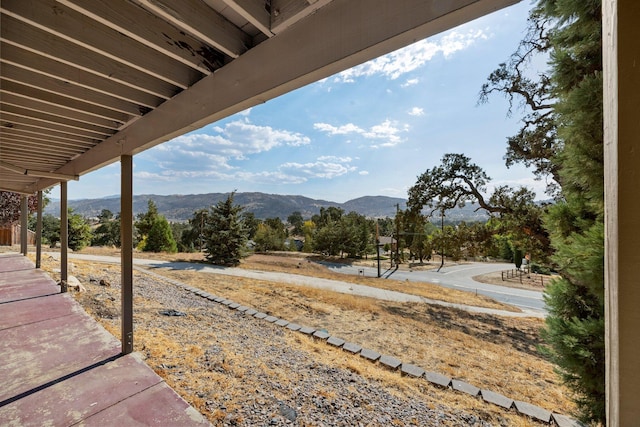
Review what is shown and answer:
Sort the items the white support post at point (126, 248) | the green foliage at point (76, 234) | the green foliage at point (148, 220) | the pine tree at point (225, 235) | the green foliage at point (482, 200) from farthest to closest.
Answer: the green foliage at point (148, 220)
the green foliage at point (76, 234)
the pine tree at point (225, 235)
the green foliage at point (482, 200)
the white support post at point (126, 248)

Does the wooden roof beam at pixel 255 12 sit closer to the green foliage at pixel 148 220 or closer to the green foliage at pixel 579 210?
the green foliage at pixel 579 210

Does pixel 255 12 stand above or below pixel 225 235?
above

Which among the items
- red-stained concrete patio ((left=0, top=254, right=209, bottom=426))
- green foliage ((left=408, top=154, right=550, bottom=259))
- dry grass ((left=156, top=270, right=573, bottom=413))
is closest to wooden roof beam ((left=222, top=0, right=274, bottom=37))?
red-stained concrete patio ((left=0, top=254, right=209, bottom=426))

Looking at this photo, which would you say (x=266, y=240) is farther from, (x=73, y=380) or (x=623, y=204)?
(x=623, y=204)

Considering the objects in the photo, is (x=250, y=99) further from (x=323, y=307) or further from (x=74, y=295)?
(x=323, y=307)

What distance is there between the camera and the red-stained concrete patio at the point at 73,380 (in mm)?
1867

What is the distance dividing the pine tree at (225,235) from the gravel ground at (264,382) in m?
9.94

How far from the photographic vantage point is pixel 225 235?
14.3 metres

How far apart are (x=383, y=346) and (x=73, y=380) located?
160 inches

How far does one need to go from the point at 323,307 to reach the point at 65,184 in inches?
231

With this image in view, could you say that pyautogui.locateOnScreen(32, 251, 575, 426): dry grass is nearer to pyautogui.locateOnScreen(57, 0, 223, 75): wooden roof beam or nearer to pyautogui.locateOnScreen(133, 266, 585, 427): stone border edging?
pyautogui.locateOnScreen(133, 266, 585, 427): stone border edging

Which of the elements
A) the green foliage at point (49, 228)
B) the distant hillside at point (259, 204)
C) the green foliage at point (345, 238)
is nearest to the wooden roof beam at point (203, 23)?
the green foliage at point (345, 238)

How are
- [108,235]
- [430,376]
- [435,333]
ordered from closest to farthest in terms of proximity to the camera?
[430,376] < [435,333] < [108,235]

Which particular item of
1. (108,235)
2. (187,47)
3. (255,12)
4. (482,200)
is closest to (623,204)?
(255,12)
